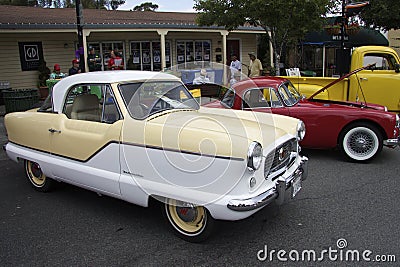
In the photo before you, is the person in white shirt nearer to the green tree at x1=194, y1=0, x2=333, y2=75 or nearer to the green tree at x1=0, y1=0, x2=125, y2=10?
the green tree at x1=194, y1=0, x2=333, y2=75

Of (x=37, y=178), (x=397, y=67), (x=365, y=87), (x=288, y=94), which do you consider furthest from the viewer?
(x=365, y=87)

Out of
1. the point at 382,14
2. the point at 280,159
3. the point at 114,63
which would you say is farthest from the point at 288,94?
the point at 382,14

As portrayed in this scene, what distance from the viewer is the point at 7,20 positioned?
13.0m

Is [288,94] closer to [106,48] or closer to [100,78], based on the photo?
[100,78]

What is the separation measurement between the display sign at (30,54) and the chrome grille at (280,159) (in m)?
13.1

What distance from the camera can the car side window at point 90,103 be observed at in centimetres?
427

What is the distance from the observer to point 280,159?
395 centimetres

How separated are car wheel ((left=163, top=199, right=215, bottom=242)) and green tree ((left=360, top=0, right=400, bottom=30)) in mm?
14577

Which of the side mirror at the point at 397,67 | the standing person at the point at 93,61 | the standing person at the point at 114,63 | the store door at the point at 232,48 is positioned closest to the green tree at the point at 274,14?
the side mirror at the point at 397,67

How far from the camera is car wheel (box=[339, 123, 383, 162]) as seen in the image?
6273mm

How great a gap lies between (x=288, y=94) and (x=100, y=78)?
3729mm

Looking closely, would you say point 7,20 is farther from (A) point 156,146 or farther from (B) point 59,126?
(A) point 156,146

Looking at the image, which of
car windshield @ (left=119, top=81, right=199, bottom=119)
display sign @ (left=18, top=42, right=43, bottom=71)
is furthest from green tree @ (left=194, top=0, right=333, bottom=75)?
display sign @ (left=18, top=42, right=43, bottom=71)

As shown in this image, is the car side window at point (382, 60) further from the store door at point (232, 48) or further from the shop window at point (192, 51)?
the store door at point (232, 48)
